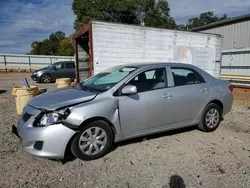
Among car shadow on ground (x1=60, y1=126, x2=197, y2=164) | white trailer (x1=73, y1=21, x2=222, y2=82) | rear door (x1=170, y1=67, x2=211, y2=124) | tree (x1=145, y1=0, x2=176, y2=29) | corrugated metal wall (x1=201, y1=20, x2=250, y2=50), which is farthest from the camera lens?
tree (x1=145, y1=0, x2=176, y2=29)

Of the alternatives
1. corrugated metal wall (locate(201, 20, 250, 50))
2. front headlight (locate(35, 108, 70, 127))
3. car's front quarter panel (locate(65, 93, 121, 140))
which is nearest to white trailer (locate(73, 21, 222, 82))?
car's front quarter panel (locate(65, 93, 121, 140))

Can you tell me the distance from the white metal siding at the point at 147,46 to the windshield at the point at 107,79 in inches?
117

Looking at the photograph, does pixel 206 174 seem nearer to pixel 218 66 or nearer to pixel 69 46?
pixel 218 66

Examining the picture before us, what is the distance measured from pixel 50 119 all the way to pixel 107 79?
4.91 feet

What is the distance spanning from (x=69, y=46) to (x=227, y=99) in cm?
4243

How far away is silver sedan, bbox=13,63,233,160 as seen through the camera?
288 cm

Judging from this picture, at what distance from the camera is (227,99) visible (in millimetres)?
4578

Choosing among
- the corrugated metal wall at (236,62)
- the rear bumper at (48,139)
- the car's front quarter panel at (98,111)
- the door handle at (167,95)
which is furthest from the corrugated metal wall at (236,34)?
the rear bumper at (48,139)

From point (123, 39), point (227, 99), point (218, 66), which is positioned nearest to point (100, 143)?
point (227, 99)

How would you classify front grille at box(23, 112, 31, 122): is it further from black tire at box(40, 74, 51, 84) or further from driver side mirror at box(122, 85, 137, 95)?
black tire at box(40, 74, 51, 84)

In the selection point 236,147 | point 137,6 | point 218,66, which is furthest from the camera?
point 137,6

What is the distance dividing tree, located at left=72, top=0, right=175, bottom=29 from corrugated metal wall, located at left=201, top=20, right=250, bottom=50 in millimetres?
17723

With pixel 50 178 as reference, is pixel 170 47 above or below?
above

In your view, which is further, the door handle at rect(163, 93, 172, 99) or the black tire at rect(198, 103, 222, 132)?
the black tire at rect(198, 103, 222, 132)
